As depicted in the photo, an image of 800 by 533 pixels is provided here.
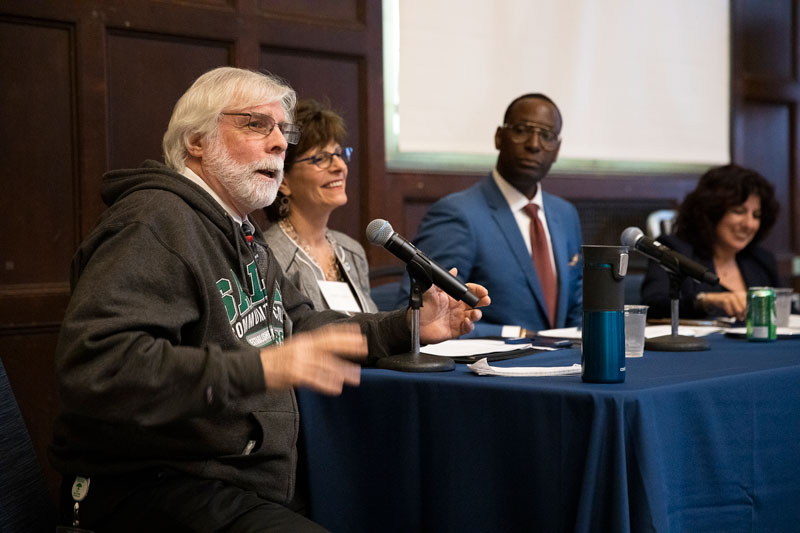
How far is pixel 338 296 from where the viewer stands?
260 cm

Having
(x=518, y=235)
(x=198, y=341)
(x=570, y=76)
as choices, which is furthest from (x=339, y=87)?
(x=198, y=341)

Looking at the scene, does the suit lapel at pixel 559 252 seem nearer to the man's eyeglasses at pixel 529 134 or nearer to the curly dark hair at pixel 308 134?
the man's eyeglasses at pixel 529 134

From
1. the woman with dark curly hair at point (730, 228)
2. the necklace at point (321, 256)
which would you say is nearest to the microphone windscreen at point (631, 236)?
the necklace at point (321, 256)

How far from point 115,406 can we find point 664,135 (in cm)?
399

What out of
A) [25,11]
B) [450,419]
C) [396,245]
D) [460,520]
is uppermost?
[25,11]

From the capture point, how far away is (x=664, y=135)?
4.79 metres

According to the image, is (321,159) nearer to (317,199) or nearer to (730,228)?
(317,199)

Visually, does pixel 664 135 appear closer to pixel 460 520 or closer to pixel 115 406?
pixel 460 520

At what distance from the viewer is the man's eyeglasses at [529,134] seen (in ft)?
10.1

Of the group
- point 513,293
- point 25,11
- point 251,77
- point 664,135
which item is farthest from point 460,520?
point 664,135

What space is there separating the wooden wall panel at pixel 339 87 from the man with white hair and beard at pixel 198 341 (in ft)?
4.74

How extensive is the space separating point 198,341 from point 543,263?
1629mm

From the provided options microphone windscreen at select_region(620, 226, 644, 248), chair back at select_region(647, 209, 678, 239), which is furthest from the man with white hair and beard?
chair back at select_region(647, 209, 678, 239)

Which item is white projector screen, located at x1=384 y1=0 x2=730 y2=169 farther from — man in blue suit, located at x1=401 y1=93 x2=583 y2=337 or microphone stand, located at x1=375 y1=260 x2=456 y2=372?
microphone stand, located at x1=375 y1=260 x2=456 y2=372
